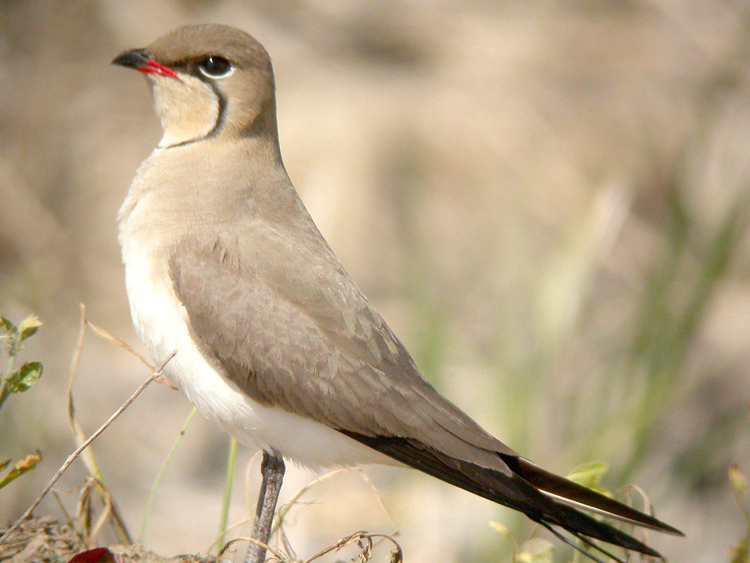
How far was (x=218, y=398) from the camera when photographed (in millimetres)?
2289

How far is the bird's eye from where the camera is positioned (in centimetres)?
257

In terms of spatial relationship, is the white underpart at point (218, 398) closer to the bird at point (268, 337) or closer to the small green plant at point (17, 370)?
the bird at point (268, 337)

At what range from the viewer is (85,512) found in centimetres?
215

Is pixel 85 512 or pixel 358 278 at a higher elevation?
pixel 85 512

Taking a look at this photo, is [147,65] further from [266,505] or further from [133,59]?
[266,505]

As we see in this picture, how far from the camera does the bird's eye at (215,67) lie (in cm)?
257

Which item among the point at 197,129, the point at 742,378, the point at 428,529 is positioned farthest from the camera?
the point at 742,378

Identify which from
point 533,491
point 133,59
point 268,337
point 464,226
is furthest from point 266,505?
point 464,226

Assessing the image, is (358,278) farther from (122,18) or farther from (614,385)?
(614,385)

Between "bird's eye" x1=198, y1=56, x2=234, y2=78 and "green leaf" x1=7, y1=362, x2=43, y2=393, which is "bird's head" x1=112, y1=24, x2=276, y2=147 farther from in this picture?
"green leaf" x1=7, y1=362, x2=43, y2=393

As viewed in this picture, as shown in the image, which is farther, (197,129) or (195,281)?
(197,129)

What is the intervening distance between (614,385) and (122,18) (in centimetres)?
523

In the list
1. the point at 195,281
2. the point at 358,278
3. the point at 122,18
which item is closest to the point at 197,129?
the point at 195,281

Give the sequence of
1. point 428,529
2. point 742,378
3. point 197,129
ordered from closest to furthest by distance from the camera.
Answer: point 197,129 < point 428,529 < point 742,378
